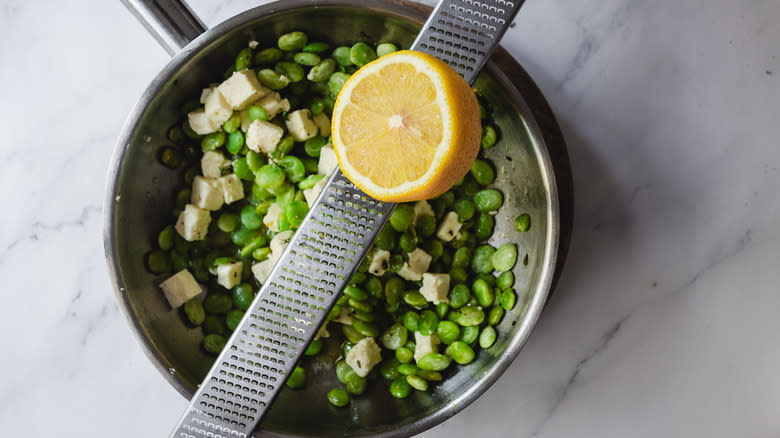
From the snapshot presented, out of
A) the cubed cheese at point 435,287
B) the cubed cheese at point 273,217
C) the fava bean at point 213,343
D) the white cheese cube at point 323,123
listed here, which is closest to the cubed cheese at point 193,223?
the cubed cheese at point 273,217

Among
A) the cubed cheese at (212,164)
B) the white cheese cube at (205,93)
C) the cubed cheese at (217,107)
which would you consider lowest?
the cubed cheese at (212,164)

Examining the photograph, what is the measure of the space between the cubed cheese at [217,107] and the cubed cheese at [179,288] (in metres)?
0.41

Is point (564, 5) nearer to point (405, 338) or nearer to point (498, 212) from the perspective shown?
point (498, 212)

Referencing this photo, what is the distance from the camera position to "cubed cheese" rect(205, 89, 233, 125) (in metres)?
1.51

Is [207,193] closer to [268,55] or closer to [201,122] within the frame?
[201,122]

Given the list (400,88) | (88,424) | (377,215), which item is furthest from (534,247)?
(88,424)

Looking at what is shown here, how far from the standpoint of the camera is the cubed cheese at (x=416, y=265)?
152cm

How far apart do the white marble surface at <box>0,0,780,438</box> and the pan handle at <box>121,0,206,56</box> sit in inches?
12.3

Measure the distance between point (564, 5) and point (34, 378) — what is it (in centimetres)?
186

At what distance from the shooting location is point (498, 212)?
1.60m

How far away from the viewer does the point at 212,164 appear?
5.22 feet

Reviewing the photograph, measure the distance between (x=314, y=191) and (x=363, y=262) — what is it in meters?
0.22

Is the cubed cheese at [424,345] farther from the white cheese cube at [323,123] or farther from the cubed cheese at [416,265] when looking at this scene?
the white cheese cube at [323,123]

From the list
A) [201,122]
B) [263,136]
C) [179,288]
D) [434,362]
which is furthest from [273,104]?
[434,362]
